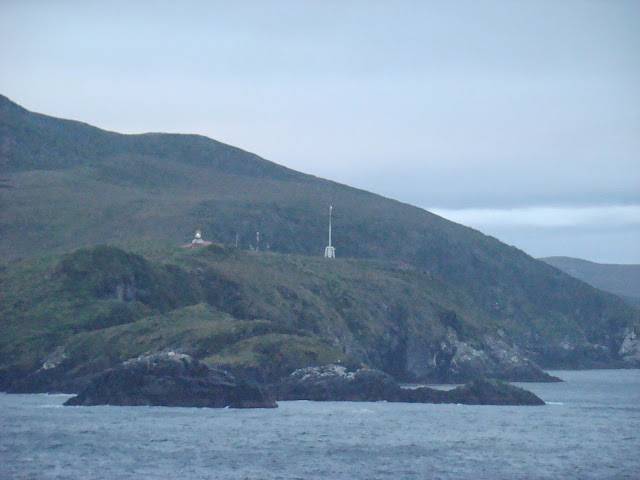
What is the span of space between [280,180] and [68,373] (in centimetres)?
11389

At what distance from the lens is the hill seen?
93188 mm

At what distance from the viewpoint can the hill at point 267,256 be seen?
9319cm

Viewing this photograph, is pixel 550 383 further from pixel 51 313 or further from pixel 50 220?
pixel 50 220

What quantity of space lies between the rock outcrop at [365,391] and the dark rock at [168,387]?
8.24 m

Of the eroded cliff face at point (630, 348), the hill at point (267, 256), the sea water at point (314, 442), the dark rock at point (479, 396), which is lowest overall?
the sea water at point (314, 442)

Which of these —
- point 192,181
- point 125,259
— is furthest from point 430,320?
point 192,181

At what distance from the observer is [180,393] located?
203 feet

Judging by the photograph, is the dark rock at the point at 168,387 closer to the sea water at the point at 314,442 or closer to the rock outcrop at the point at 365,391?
the sea water at the point at 314,442

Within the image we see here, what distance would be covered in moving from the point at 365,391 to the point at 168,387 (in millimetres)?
15827

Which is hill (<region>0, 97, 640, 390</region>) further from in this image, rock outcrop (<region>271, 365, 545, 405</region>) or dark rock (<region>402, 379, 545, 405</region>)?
dark rock (<region>402, 379, 545, 405</region>)

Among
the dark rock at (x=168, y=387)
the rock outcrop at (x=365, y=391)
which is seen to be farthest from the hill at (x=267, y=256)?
the dark rock at (x=168, y=387)

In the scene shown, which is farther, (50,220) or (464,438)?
(50,220)

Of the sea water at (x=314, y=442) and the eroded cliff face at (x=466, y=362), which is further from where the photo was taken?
the eroded cliff face at (x=466, y=362)

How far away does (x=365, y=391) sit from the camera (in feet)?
236
